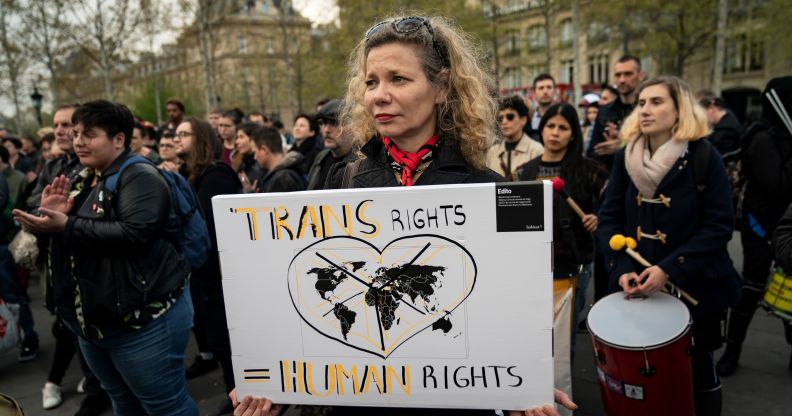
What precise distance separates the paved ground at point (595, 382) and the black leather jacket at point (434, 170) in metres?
2.72

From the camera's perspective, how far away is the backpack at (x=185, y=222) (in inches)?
118

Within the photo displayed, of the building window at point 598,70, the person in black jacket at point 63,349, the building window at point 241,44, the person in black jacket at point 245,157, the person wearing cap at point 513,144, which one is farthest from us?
the building window at point 598,70

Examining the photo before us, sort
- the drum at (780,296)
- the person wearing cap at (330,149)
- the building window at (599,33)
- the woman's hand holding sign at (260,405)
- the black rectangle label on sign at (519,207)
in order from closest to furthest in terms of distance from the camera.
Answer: the black rectangle label on sign at (519,207) → the woman's hand holding sign at (260,405) → the drum at (780,296) → the person wearing cap at (330,149) → the building window at (599,33)

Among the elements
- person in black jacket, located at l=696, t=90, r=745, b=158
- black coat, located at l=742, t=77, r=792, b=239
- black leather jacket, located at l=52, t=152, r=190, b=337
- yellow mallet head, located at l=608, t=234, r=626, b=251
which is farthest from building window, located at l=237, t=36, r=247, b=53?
yellow mallet head, located at l=608, t=234, r=626, b=251

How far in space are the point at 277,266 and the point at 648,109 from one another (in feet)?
8.23

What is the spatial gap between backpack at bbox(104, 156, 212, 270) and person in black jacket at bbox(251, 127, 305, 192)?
0.84 meters

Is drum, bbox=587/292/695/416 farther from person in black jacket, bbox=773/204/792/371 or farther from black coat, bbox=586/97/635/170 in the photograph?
black coat, bbox=586/97/635/170

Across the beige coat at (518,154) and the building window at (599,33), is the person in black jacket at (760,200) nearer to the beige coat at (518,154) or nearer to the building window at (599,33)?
the beige coat at (518,154)

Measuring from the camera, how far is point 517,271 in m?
1.31

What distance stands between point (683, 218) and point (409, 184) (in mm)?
2004

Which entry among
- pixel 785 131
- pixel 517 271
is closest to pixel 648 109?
pixel 785 131

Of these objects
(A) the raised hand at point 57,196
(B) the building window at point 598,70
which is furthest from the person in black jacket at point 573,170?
(B) the building window at point 598,70

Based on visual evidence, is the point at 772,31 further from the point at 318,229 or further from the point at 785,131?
the point at 318,229

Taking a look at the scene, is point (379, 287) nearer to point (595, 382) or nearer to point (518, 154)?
point (595, 382)
